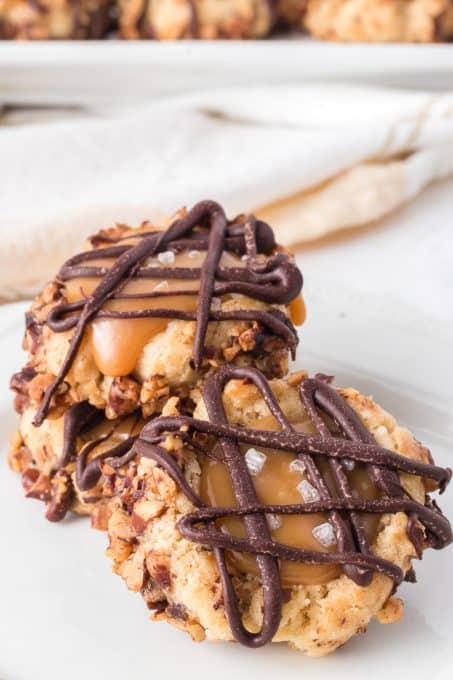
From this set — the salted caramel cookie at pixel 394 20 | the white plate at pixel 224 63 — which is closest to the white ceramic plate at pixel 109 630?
the white plate at pixel 224 63

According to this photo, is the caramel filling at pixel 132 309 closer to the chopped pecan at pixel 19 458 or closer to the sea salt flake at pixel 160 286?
the sea salt flake at pixel 160 286

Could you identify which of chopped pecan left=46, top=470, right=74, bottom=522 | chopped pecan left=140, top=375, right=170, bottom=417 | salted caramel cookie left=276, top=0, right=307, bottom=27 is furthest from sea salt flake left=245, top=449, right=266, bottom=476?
salted caramel cookie left=276, top=0, right=307, bottom=27

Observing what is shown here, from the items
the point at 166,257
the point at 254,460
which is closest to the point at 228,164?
the point at 166,257

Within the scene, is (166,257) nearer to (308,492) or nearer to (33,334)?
(33,334)

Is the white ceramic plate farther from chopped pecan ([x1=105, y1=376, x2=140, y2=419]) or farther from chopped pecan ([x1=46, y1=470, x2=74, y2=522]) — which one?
chopped pecan ([x1=105, y1=376, x2=140, y2=419])

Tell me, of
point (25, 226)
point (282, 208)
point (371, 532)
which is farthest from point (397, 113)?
point (371, 532)

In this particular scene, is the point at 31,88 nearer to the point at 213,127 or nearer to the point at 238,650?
the point at 213,127
